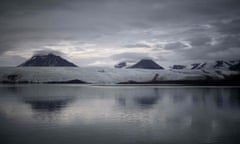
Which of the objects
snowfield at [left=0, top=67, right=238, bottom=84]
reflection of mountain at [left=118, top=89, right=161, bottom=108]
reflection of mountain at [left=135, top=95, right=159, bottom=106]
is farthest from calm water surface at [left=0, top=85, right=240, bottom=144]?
snowfield at [left=0, top=67, right=238, bottom=84]

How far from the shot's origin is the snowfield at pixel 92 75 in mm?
65625

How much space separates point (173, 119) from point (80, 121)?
407 centimetres

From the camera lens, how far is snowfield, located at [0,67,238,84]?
65625 millimetres

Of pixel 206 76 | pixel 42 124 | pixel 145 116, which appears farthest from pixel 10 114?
pixel 206 76

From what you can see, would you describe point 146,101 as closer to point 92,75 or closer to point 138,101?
point 138,101

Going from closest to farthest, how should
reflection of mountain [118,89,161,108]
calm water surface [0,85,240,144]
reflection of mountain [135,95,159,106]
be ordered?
calm water surface [0,85,240,144] → reflection of mountain [118,89,161,108] → reflection of mountain [135,95,159,106]

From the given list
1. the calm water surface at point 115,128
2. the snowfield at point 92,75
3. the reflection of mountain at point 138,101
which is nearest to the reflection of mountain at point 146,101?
the reflection of mountain at point 138,101

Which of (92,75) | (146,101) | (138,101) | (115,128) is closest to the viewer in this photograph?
(115,128)

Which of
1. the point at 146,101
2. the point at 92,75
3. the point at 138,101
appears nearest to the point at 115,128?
the point at 138,101

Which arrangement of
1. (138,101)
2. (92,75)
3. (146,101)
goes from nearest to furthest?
(138,101) → (146,101) → (92,75)

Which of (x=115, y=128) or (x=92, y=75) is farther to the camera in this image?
(x=92, y=75)

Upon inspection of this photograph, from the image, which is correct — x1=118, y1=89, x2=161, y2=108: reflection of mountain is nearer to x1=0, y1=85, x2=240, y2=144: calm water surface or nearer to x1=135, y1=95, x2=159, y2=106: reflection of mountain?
x1=135, y1=95, x2=159, y2=106: reflection of mountain

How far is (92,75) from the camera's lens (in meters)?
71.6

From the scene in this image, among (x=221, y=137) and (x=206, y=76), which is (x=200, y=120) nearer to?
(x=221, y=137)
